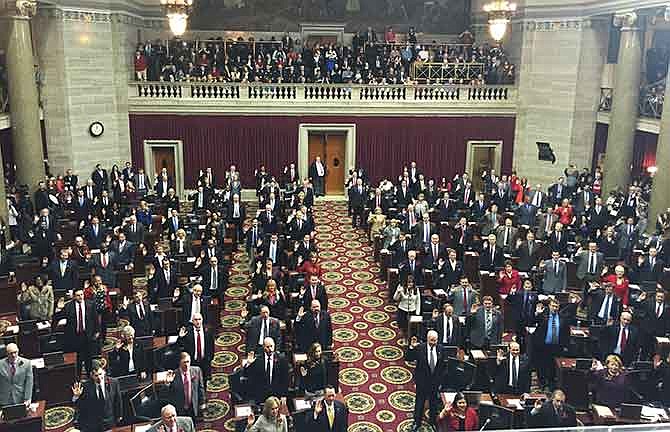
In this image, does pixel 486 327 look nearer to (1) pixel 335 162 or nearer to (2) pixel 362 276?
(2) pixel 362 276

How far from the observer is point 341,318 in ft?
40.3

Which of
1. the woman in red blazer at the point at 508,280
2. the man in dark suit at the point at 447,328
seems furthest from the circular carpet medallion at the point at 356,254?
the man in dark suit at the point at 447,328

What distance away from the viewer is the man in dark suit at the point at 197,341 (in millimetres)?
8797

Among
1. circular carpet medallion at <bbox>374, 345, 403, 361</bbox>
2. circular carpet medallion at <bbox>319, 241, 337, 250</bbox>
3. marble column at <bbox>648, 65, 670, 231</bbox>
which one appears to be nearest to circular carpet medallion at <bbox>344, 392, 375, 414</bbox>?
circular carpet medallion at <bbox>374, 345, 403, 361</bbox>

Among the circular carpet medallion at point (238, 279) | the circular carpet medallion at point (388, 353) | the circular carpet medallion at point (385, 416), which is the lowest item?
the circular carpet medallion at point (385, 416)

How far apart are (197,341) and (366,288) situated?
558cm

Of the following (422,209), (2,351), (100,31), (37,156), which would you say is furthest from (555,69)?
(2,351)

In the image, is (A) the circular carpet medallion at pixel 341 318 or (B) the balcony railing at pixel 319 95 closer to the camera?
(A) the circular carpet medallion at pixel 341 318

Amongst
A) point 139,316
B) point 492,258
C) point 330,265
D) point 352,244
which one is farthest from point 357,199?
point 139,316

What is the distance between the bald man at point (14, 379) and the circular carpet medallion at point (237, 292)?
18.7ft

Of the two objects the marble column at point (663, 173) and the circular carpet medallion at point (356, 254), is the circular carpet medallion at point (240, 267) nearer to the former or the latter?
the circular carpet medallion at point (356, 254)

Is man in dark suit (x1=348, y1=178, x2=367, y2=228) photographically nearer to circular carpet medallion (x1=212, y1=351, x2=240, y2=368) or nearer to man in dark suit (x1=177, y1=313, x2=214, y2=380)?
circular carpet medallion (x1=212, y1=351, x2=240, y2=368)

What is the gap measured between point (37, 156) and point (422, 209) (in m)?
10.4

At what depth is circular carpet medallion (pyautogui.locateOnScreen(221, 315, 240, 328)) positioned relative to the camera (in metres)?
12.0
